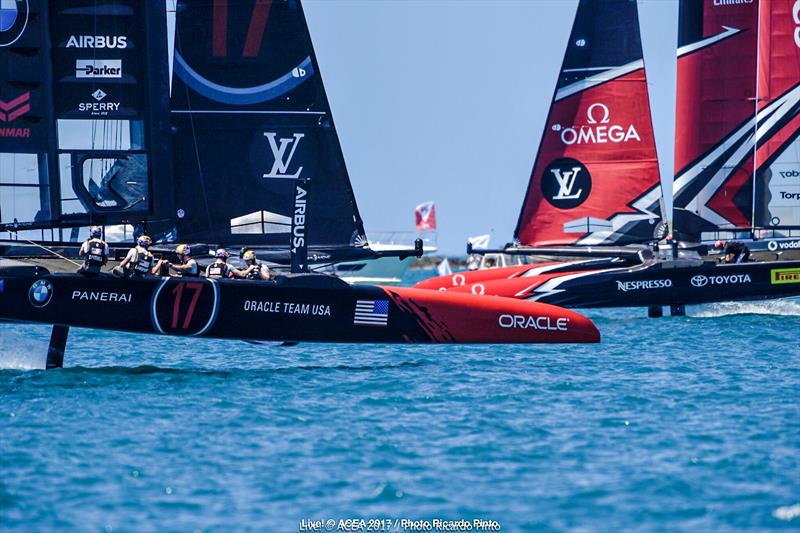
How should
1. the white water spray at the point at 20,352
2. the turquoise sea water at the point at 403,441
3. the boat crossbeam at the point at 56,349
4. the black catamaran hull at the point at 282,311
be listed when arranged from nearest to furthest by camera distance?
the turquoise sea water at the point at 403,441
the black catamaran hull at the point at 282,311
the boat crossbeam at the point at 56,349
the white water spray at the point at 20,352

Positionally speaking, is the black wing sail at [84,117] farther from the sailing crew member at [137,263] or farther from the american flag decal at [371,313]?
the american flag decal at [371,313]

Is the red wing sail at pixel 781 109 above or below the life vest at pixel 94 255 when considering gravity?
above

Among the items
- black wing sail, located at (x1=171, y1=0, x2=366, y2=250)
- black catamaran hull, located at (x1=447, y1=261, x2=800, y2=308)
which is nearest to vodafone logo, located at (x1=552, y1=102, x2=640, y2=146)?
black catamaran hull, located at (x1=447, y1=261, x2=800, y2=308)

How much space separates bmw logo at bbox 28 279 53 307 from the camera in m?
14.3

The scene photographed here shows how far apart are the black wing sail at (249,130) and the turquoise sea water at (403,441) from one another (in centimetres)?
207

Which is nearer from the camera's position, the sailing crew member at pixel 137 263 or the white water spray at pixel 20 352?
the sailing crew member at pixel 137 263

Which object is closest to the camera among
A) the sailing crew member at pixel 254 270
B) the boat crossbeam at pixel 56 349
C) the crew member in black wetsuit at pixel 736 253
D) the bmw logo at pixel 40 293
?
the bmw logo at pixel 40 293

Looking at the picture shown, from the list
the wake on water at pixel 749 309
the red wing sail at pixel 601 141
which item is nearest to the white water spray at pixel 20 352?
the red wing sail at pixel 601 141

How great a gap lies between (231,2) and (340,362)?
533cm

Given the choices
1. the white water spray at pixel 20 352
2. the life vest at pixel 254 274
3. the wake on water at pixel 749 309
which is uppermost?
the life vest at pixel 254 274

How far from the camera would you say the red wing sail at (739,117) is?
78.0 feet

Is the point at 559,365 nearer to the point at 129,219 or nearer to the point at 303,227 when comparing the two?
the point at 303,227

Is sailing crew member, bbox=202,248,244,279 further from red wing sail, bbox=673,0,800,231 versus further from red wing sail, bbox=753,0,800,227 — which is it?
red wing sail, bbox=753,0,800,227

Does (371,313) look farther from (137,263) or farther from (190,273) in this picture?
(137,263)
